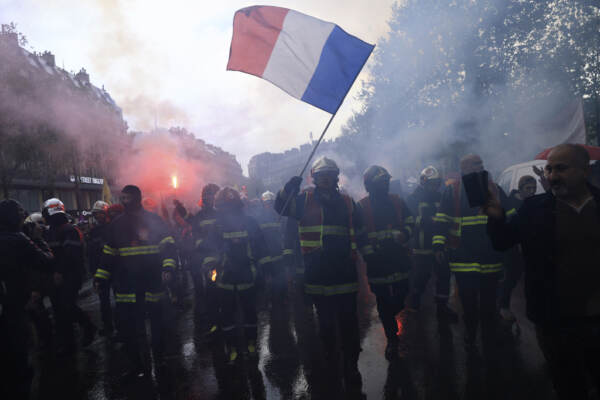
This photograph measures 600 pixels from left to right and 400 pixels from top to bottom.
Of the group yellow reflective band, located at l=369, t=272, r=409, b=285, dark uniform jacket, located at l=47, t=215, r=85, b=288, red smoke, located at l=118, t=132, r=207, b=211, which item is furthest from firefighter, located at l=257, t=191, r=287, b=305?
red smoke, located at l=118, t=132, r=207, b=211

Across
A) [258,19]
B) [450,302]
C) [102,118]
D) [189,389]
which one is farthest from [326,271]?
[102,118]

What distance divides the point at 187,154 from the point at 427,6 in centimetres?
2018

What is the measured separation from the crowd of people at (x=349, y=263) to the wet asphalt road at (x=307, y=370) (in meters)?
0.21

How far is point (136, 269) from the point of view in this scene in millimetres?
4414

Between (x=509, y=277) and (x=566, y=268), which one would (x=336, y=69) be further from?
(x=509, y=277)

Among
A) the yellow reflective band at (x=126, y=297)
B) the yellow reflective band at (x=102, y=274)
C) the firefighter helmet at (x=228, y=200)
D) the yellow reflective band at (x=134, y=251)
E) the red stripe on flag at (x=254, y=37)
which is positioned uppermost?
the red stripe on flag at (x=254, y=37)

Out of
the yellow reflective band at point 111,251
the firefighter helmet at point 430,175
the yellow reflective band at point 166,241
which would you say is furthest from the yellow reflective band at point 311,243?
the firefighter helmet at point 430,175

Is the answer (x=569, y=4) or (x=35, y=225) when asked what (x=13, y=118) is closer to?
(x=35, y=225)

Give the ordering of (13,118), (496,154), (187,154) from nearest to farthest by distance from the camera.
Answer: (13,118) < (496,154) < (187,154)

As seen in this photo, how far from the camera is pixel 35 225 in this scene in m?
5.48

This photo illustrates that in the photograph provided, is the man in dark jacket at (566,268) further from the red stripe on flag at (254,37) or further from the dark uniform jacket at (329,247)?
the red stripe on flag at (254,37)

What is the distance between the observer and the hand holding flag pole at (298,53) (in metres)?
4.23

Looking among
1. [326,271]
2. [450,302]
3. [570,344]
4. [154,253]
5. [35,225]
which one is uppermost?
[35,225]

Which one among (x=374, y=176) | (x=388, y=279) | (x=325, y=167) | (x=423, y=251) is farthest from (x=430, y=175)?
(x=325, y=167)
